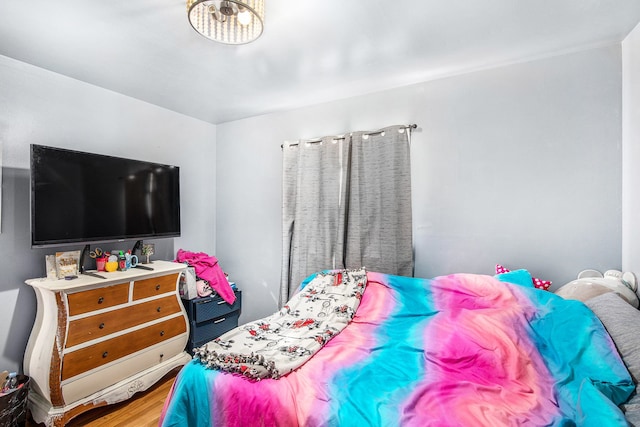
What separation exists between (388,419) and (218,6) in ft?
6.35

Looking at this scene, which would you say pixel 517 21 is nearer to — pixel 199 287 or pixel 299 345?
pixel 299 345

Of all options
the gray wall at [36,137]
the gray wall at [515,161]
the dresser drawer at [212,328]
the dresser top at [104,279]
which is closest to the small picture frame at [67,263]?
the dresser top at [104,279]

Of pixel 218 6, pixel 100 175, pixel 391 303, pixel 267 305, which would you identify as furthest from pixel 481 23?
pixel 267 305

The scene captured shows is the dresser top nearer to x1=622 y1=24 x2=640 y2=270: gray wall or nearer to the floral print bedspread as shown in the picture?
the floral print bedspread

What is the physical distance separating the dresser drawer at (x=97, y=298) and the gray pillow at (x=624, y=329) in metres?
2.80

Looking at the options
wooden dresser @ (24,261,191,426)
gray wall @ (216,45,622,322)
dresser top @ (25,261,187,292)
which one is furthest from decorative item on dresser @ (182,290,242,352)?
gray wall @ (216,45,622,322)

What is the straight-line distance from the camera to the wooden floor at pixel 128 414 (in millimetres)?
2068

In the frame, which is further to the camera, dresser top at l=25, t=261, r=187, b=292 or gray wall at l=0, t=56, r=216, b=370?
A: gray wall at l=0, t=56, r=216, b=370

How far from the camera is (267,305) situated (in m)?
3.47

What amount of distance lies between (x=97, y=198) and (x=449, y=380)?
2.72 metres

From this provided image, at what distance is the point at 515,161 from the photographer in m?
2.27

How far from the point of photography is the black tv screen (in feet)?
6.94

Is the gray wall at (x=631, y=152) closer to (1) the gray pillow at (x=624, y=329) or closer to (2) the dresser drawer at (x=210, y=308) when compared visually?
(1) the gray pillow at (x=624, y=329)

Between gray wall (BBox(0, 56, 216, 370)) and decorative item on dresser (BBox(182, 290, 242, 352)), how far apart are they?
731 mm
